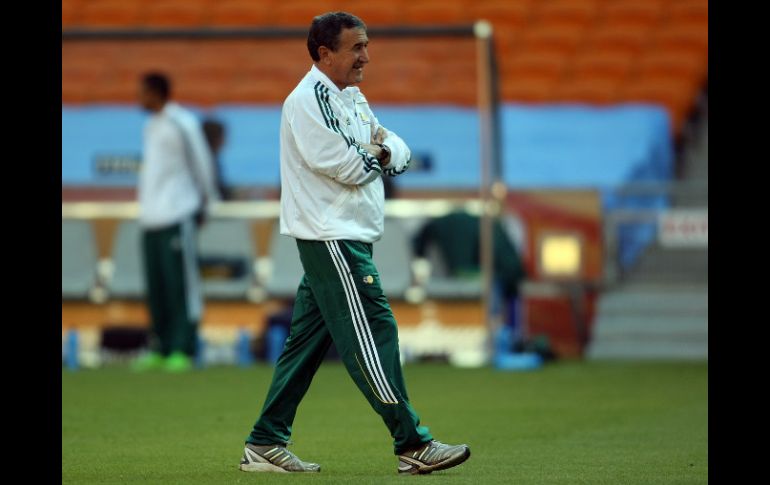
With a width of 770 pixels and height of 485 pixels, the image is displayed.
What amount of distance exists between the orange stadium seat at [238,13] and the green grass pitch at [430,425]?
801 cm

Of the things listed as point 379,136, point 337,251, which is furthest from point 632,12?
point 337,251

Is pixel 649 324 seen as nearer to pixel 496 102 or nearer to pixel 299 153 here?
pixel 496 102

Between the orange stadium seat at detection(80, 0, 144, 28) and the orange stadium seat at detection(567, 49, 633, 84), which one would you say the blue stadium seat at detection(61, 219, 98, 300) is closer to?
the orange stadium seat at detection(80, 0, 144, 28)

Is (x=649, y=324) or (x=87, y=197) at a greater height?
(x=87, y=197)

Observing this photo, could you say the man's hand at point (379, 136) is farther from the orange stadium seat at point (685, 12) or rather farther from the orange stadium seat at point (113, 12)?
the orange stadium seat at point (113, 12)

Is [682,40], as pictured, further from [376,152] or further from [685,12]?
[376,152]

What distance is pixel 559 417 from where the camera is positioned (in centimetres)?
937

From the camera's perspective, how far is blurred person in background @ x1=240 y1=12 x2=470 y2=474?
638 centimetres

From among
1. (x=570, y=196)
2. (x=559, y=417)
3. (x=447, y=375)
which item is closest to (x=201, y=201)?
(x=447, y=375)

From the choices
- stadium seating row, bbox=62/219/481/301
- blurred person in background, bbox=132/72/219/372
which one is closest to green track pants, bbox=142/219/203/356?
blurred person in background, bbox=132/72/219/372

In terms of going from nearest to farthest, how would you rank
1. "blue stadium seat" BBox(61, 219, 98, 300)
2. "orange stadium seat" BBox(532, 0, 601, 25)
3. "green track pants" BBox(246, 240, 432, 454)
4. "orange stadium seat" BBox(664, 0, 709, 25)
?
"green track pants" BBox(246, 240, 432, 454) < "blue stadium seat" BBox(61, 219, 98, 300) < "orange stadium seat" BBox(664, 0, 709, 25) < "orange stadium seat" BBox(532, 0, 601, 25)

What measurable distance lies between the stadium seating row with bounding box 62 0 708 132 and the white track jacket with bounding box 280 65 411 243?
8504 mm

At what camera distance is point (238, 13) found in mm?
20891

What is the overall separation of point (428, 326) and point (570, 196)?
1756 millimetres
